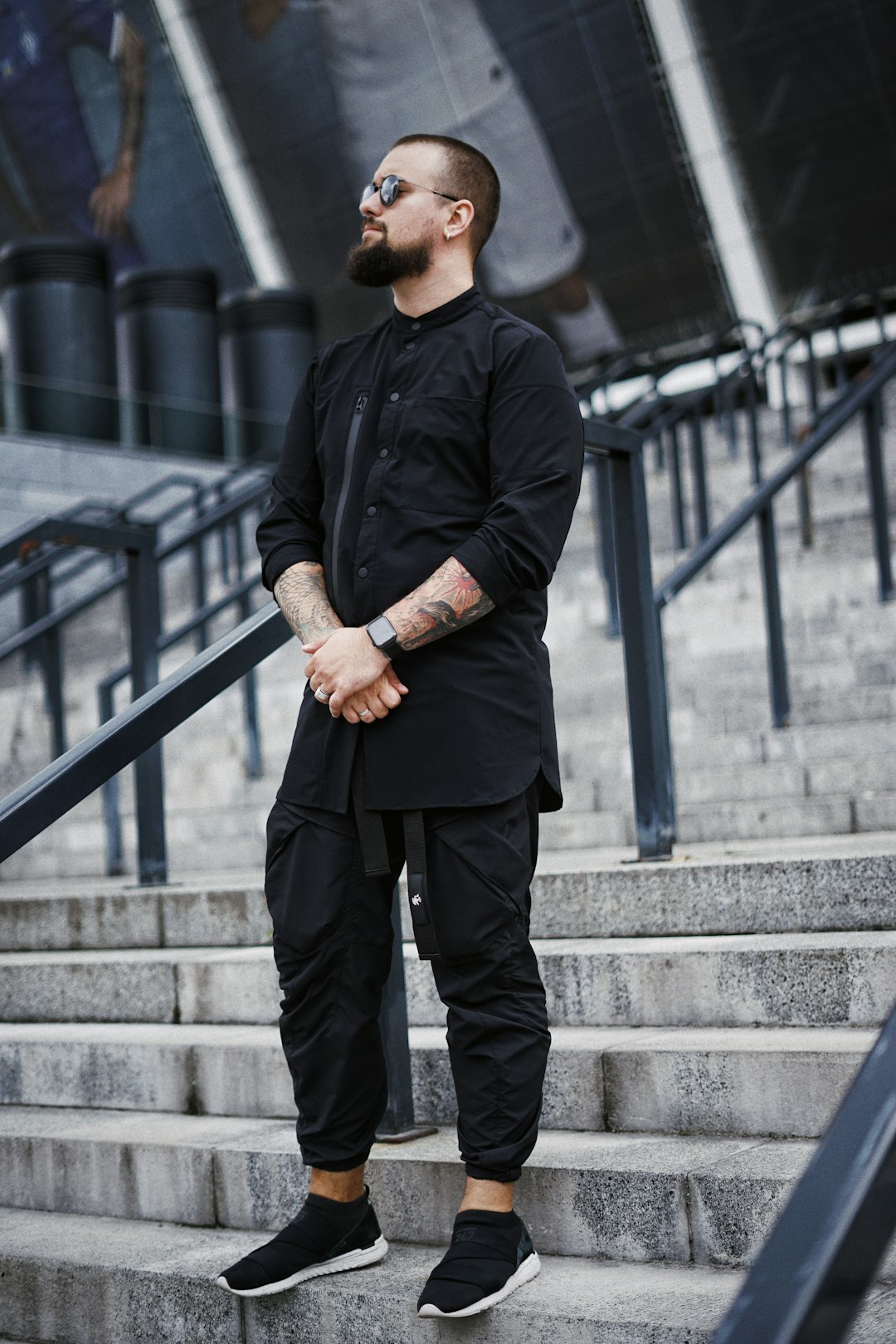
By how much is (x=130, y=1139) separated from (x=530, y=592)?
1.29 metres

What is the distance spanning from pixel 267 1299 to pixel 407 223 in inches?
63.9

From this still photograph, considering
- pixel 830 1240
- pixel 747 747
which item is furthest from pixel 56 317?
pixel 830 1240

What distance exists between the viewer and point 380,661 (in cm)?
207

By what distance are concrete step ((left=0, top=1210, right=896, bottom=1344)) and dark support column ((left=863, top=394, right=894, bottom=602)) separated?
365cm

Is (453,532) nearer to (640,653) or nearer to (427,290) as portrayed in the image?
(427,290)

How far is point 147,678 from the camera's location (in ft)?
13.8

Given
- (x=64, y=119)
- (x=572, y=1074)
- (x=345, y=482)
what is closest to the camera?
(x=345, y=482)

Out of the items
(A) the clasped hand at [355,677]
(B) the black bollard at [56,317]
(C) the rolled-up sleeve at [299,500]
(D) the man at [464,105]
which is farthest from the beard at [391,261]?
(D) the man at [464,105]

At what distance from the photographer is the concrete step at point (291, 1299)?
1.92 metres

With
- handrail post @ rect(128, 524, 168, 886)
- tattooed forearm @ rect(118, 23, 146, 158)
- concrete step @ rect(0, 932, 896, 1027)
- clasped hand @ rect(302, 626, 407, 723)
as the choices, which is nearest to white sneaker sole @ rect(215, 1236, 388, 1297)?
concrete step @ rect(0, 932, 896, 1027)

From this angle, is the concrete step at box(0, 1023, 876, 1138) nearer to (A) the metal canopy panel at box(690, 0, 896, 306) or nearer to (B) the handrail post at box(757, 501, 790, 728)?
(B) the handrail post at box(757, 501, 790, 728)

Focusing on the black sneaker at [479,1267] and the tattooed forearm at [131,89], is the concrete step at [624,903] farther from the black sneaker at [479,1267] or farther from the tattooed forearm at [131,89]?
the tattooed forearm at [131,89]

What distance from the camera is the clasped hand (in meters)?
2.07

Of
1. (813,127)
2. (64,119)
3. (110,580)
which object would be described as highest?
(64,119)
